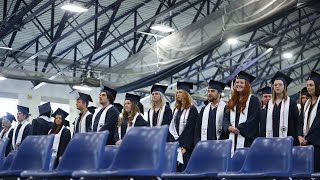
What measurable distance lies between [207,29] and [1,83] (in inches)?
436

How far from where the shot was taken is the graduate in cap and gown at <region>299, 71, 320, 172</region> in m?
6.01

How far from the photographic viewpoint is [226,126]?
238 inches

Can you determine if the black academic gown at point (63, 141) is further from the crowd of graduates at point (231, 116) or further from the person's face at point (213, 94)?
the person's face at point (213, 94)

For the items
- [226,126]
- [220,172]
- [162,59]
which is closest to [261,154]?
[220,172]

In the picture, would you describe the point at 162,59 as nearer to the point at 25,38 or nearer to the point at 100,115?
the point at 100,115

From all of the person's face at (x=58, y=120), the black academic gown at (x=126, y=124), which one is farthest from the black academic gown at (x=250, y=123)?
the person's face at (x=58, y=120)

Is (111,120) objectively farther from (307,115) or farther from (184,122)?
(307,115)

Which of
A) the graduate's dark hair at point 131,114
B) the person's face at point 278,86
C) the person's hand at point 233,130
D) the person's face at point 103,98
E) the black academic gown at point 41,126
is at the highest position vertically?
the person's face at point 278,86

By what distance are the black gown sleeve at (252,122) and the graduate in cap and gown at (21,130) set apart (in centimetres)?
449

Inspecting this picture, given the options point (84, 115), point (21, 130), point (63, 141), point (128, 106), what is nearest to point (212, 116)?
point (128, 106)

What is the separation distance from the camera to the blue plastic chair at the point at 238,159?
5.13 m

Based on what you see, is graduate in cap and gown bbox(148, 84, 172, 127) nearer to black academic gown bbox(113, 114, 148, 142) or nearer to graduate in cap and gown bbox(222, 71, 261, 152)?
black academic gown bbox(113, 114, 148, 142)

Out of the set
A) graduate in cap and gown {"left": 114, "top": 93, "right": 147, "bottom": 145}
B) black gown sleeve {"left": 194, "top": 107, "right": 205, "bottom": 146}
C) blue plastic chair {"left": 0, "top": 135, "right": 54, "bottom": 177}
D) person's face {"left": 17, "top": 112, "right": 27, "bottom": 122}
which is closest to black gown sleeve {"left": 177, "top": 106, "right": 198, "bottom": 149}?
black gown sleeve {"left": 194, "top": 107, "right": 205, "bottom": 146}

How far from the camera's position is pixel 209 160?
4887 millimetres
